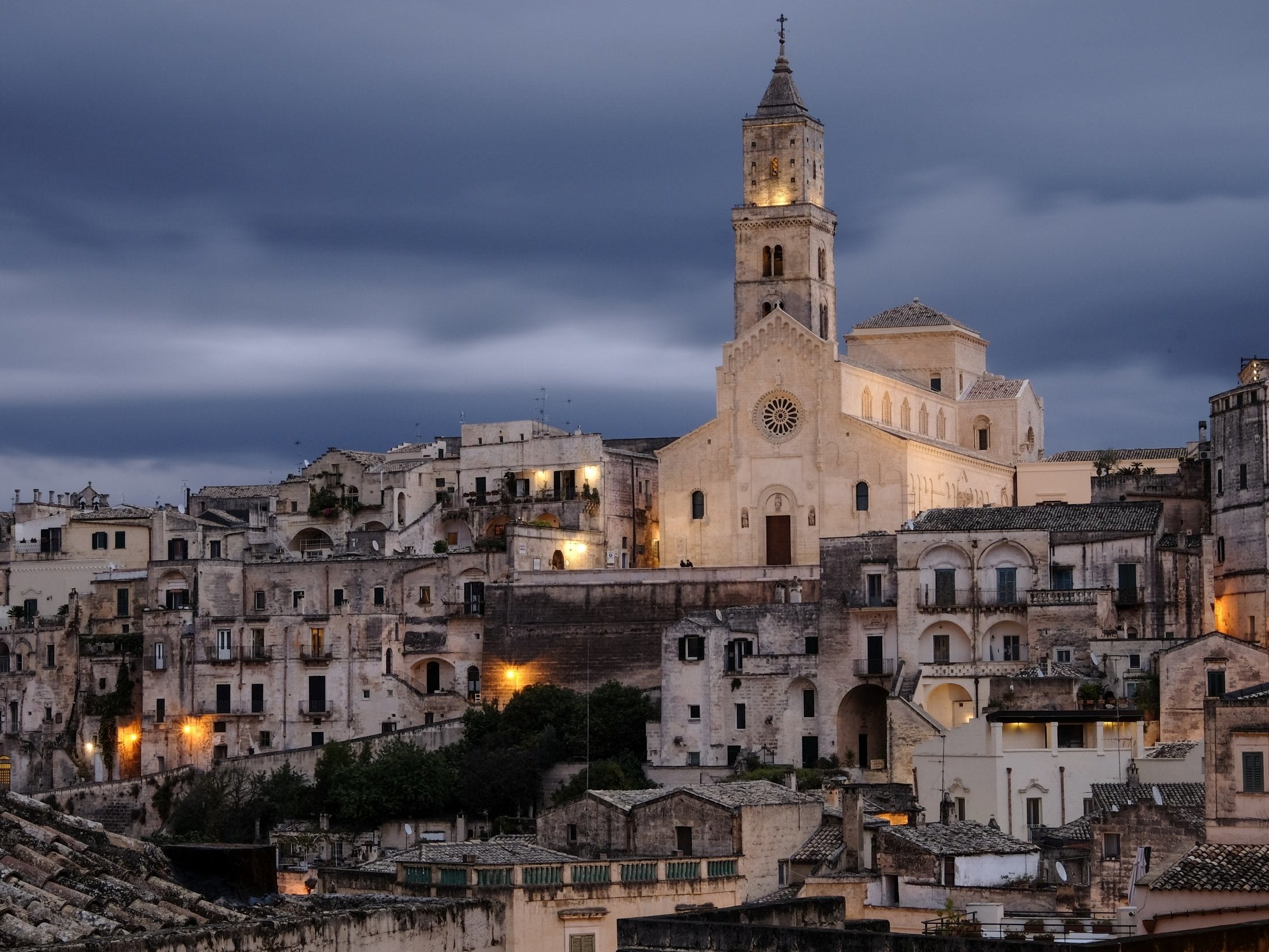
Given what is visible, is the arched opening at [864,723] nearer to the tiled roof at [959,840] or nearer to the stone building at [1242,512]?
the stone building at [1242,512]

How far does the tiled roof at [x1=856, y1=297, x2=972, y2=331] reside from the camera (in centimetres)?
8362

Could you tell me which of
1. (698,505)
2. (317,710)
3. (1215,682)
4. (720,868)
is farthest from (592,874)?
(698,505)

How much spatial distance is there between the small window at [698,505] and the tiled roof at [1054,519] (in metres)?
10.7

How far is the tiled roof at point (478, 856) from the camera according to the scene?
120 ft

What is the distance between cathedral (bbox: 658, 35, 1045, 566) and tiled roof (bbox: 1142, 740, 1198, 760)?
20.4m

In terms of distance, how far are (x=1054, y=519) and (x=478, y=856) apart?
2775cm

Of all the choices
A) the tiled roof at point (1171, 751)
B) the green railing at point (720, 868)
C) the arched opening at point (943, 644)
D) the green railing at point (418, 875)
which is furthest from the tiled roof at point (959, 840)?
the arched opening at point (943, 644)

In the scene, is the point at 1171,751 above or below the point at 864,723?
below

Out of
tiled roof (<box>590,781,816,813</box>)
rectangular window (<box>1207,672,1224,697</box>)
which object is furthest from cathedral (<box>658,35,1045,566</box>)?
tiled roof (<box>590,781,816,813</box>)

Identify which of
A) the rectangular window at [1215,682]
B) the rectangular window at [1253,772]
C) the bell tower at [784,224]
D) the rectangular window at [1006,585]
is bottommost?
the rectangular window at [1253,772]

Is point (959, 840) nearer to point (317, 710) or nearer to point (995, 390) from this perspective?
point (317, 710)

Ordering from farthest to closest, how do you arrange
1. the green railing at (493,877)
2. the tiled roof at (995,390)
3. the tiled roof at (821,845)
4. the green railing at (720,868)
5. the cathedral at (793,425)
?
the tiled roof at (995,390)
the cathedral at (793,425)
the tiled roof at (821,845)
the green railing at (720,868)
the green railing at (493,877)

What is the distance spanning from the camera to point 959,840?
37719mm

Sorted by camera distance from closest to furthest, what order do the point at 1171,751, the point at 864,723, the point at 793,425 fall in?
1. the point at 1171,751
2. the point at 864,723
3. the point at 793,425
